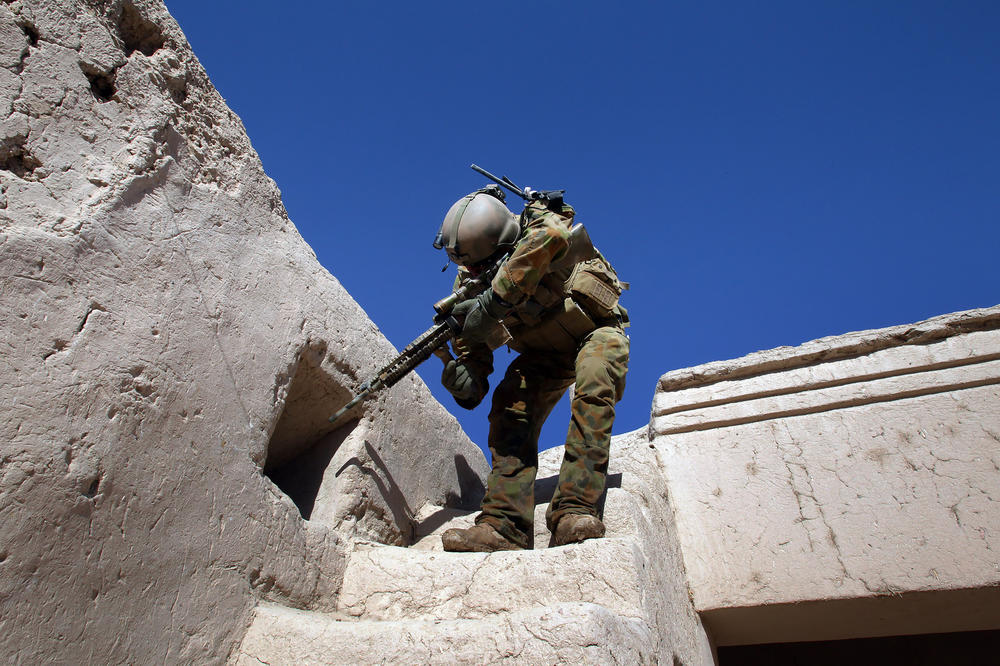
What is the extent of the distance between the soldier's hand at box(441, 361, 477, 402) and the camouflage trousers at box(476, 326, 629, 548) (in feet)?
0.39

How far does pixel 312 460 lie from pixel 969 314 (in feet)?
9.89

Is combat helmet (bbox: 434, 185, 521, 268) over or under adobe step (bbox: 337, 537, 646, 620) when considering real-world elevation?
over

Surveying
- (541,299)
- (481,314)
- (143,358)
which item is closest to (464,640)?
(143,358)

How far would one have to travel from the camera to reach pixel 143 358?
83.8 inches

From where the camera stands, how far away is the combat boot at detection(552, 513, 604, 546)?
8.30ft

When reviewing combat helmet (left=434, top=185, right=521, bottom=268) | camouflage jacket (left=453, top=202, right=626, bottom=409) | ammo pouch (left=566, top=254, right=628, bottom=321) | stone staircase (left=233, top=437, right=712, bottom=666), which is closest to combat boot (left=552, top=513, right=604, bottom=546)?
stone staircase (left=233, top=437, right=712, bottom=666)

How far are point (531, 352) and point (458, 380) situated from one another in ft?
1.27

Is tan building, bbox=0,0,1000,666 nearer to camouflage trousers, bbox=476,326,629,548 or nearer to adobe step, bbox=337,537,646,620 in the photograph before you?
adobe step, bbox=337,537,646,620

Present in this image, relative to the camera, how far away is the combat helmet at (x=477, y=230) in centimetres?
332

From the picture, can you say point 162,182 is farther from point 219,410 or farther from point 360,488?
point 360,488

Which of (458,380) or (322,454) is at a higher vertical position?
(458,380)

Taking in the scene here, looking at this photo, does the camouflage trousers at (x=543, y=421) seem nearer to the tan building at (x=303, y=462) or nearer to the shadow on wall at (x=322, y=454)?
the tan building at (x=303, y=462)

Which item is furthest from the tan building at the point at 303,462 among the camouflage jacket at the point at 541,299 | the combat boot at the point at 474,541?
the camouflage jacket at the point at 541,299

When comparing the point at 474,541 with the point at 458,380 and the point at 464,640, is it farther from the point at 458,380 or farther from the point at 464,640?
the point at 458,380
